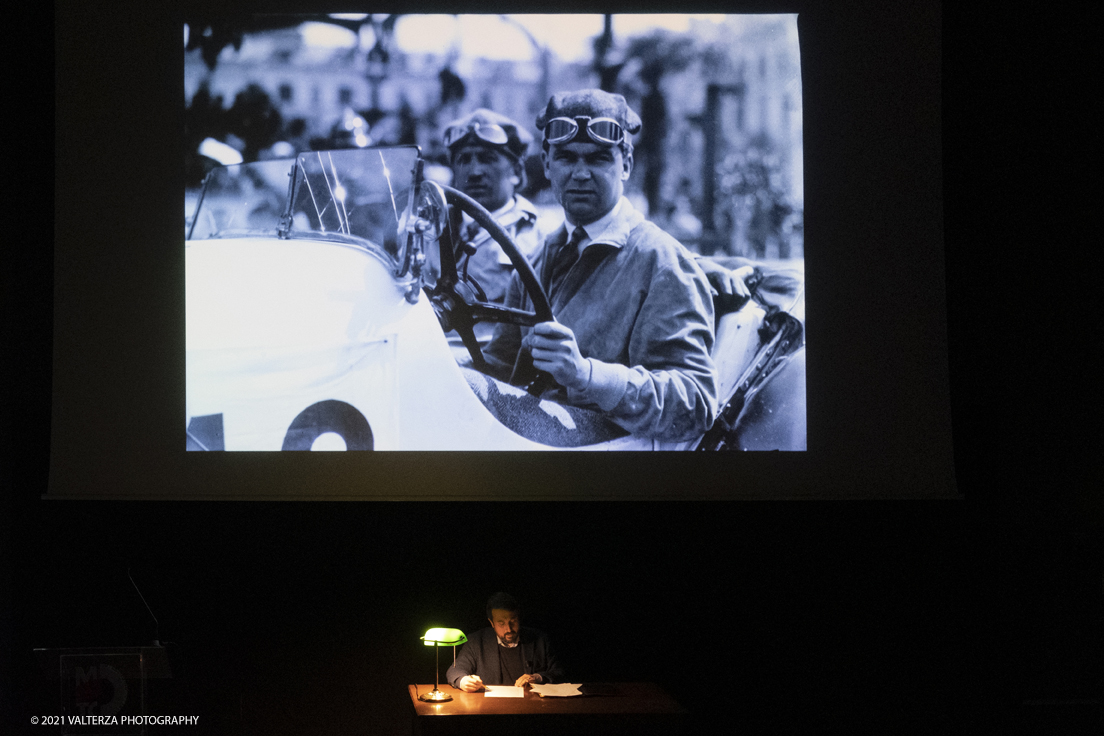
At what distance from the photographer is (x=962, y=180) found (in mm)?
4738

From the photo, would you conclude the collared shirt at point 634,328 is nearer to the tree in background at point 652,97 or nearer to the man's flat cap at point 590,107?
the tree in background at point 652,97

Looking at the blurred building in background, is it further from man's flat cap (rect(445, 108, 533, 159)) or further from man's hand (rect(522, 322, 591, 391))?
man's hand (rect(522, 322, 591, 391))

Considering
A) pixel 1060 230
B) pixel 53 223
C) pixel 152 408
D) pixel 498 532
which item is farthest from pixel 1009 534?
pixel 53 223

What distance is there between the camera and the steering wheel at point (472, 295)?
4.41 meters

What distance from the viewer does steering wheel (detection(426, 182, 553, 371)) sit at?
14.5 ft

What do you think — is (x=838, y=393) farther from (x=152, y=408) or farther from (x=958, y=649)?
(x=152, y=408)

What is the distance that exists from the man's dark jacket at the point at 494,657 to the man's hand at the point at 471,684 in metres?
0.12

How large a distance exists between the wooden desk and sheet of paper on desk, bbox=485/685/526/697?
0.10 meters

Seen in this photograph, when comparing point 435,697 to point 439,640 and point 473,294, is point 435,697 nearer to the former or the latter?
point 439,640

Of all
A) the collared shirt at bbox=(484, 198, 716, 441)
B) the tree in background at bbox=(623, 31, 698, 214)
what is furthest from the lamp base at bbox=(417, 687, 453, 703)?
the tree in background at bbox=(623, 31, 698, 214)

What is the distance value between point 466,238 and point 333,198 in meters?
0.62

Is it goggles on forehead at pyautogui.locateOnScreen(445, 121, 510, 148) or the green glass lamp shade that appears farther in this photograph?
goggles on forehead at pyautogui.locateOnScreen(445, 121, 510, 148)

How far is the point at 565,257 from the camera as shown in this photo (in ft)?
14.5

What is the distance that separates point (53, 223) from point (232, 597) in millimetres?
1981
